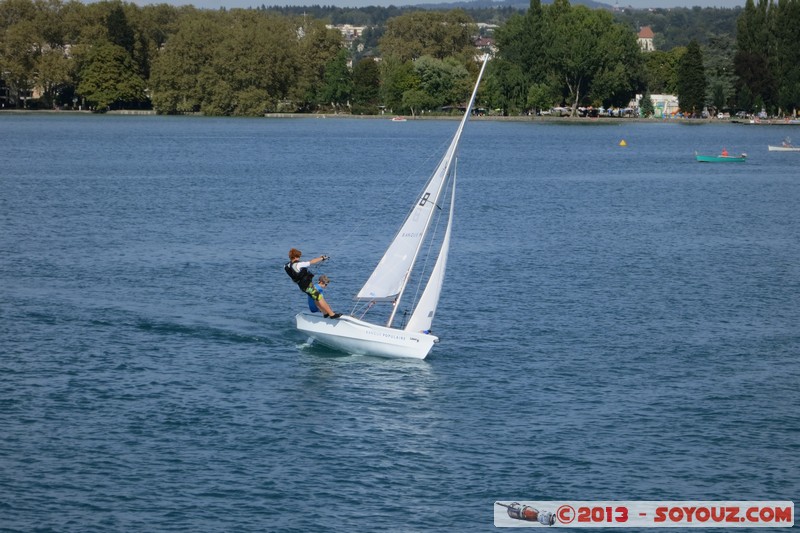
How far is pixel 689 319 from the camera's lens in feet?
156

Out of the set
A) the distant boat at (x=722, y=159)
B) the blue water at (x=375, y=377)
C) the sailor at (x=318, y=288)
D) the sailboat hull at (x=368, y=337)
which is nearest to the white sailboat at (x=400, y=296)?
the sailboat hull at (x=368, y=337)

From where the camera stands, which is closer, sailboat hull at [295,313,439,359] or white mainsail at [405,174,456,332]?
sailboat hull at [295,313,439,359]

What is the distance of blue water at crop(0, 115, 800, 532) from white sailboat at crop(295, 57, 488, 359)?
2.23 feet

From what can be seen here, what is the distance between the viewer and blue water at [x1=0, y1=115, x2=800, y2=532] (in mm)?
29078

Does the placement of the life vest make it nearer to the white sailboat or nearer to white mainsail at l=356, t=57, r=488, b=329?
the white sailboat

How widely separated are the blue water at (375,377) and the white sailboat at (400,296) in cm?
68

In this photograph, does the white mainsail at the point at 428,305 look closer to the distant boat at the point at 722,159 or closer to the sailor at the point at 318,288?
the sailor at the point at 318,288

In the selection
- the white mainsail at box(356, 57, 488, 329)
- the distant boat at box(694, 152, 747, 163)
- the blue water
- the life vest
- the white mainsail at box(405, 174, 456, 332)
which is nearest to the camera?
the blue water

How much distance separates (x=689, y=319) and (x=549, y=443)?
56.6 ft

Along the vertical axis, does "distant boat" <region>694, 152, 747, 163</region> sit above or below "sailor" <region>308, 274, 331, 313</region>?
below

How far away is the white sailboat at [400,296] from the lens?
1531 inches

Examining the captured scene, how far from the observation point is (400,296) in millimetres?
39344

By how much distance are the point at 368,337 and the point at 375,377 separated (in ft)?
5.56

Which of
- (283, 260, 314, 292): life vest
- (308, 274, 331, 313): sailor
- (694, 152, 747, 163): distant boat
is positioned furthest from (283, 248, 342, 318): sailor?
(694, 152, 747, 163): distant boat
